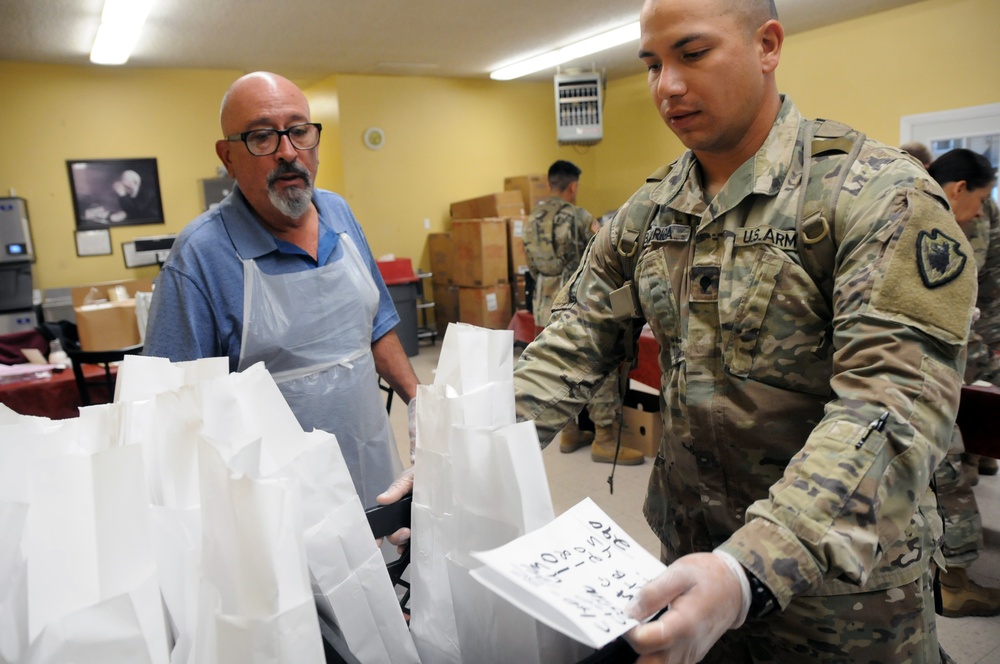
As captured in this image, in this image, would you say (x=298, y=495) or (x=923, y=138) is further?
(x=923, y=138)

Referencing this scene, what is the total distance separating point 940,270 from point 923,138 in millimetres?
5923

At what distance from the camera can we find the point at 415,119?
24.7 ft

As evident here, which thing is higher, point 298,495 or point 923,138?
point 923,138

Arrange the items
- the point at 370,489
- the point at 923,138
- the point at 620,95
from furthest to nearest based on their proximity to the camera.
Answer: the point at 620,95
the point at 923,138
the point at 370,489

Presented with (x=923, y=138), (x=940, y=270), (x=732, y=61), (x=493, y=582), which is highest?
(x=923, y=138)

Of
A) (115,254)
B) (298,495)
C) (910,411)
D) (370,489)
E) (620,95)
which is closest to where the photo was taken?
(298,495)

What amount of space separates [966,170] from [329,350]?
8.38 feet

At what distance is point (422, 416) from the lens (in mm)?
773

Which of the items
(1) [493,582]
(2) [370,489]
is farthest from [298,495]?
(2) [370,489]

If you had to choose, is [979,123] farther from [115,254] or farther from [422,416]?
[115,254]

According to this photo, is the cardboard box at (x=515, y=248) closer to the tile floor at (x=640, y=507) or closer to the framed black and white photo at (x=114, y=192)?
the tile floor at (x=640, y=507)

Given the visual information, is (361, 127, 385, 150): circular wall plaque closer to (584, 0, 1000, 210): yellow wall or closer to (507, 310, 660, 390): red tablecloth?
(584, 0, 1000, 210): yellow wall

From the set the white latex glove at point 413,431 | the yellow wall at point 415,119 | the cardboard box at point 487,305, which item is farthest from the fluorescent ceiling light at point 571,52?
the white latex glove at point 413,431

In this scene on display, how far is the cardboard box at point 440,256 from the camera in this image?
24.5 ft
